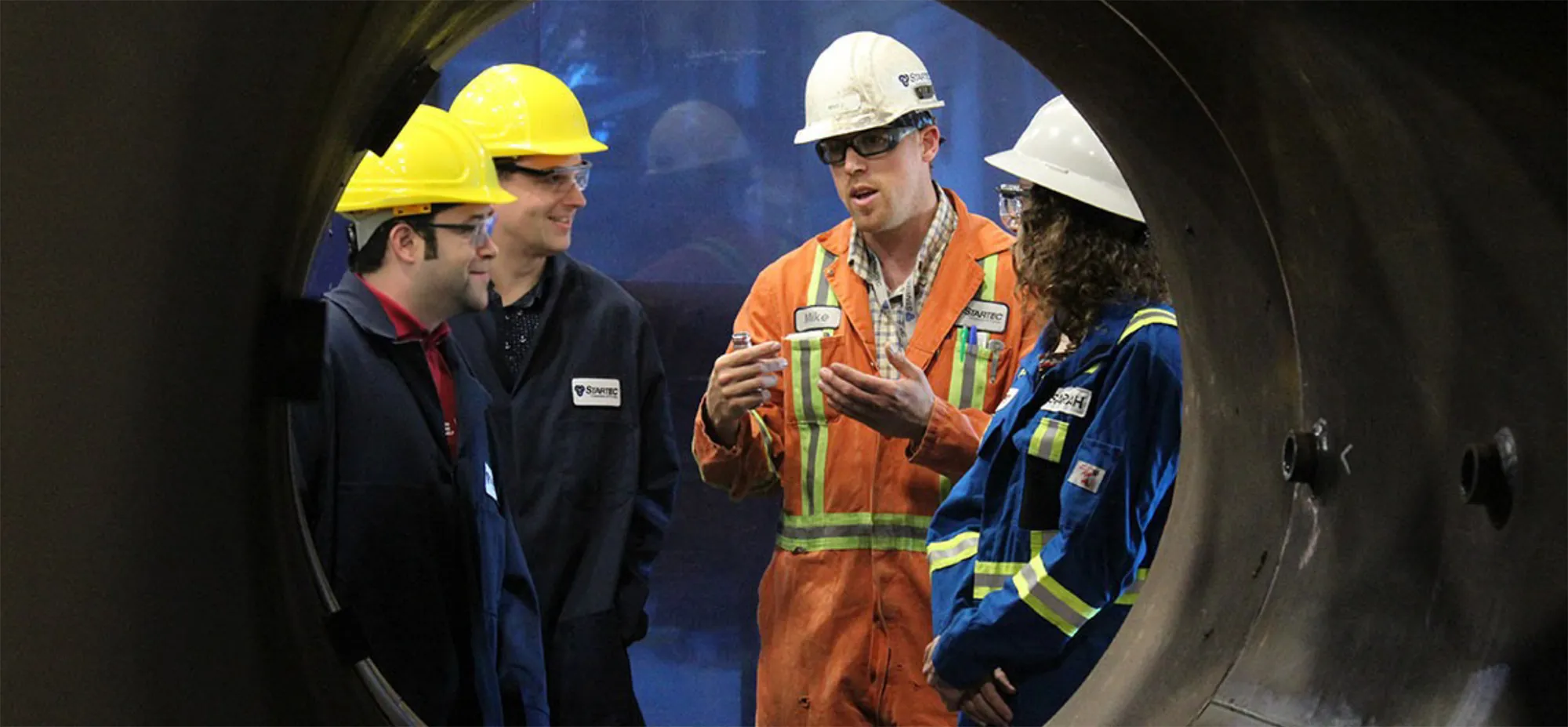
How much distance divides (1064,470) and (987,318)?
3.27 feet

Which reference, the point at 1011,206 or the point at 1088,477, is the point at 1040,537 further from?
the point at 1011,206

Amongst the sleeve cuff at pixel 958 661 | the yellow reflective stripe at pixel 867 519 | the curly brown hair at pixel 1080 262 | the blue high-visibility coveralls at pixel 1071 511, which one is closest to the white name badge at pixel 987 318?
the yellow reflective stripe at pixel 867 519

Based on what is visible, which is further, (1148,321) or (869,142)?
(869,142)

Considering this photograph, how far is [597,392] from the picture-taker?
13.8 feet

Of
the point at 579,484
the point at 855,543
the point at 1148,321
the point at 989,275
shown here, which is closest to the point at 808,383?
the point at 855,543

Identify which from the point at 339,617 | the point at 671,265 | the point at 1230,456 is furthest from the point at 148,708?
the point at 671,265

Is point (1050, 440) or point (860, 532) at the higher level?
point (1050, 440)

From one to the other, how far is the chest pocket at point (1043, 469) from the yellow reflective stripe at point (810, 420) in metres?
0.92

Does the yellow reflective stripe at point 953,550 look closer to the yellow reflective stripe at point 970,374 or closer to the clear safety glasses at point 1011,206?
the yellow reflective stripe at point 970,374

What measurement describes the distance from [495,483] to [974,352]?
1135 millimetres

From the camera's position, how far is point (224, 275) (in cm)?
142

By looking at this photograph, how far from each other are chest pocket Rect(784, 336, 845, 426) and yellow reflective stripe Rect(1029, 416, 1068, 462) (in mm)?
981

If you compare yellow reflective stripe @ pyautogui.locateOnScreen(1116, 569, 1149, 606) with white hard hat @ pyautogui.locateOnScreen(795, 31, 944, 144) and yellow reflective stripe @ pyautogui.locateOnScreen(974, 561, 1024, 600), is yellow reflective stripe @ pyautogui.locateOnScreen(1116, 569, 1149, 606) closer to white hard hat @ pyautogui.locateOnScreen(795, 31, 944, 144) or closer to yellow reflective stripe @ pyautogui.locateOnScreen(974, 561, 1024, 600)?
yellow reflective stripe @ pyautogui.locateOnScreen(974, 561, 1024, 600)

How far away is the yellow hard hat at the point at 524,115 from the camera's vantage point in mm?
4539
